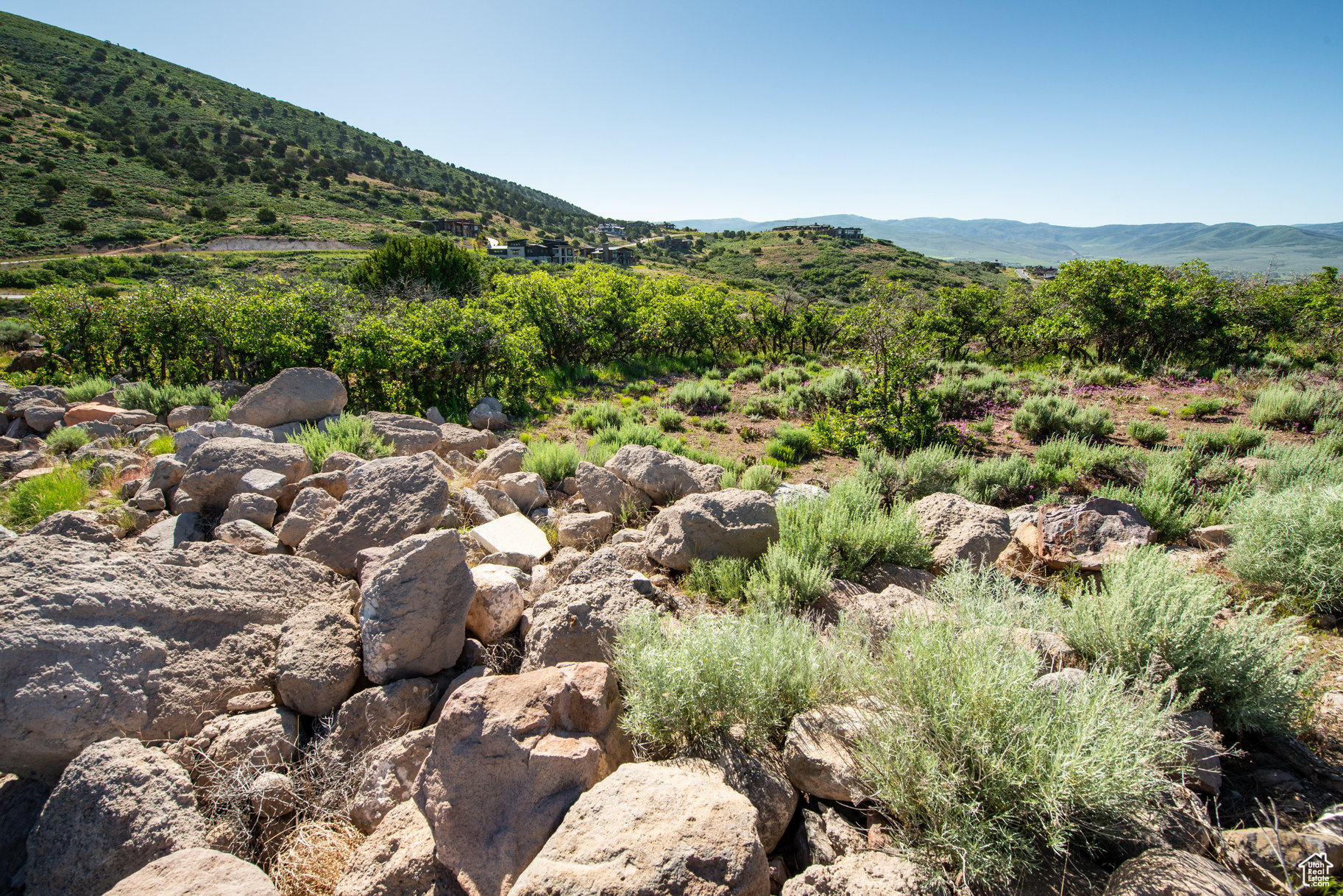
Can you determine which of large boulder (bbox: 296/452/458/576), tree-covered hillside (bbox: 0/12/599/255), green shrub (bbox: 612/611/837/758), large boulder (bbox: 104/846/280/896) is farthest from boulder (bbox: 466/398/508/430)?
tree-covered hillside (bbox: 0/12/599/255)

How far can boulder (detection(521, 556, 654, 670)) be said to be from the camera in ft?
9.94

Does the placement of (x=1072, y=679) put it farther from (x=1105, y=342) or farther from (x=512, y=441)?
(x=1105, y=342)

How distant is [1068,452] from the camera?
711 cm

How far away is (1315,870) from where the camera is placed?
73.9 inches

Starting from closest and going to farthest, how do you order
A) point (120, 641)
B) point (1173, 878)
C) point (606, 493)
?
point (1173, 878), point (120, 641), point (606, 493)

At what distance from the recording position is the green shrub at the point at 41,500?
14.2ft

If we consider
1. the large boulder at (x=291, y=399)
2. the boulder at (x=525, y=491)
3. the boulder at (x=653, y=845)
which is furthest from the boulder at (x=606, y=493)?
the large boulder at (x=291, y=399)

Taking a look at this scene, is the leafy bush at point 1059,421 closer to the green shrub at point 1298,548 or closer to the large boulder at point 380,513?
the green shrub at point 1298,548

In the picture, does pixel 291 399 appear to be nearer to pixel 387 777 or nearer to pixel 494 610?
pixel 494 610

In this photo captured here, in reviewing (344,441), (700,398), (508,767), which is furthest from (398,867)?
(700,398)

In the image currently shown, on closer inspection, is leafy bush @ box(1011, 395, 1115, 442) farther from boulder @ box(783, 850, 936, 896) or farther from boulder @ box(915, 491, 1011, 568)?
boulder @ box(783, 850, 936, 896)

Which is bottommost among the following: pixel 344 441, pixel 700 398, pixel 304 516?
pixel 700 398

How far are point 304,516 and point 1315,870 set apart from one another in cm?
558

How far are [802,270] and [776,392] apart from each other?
210ft
